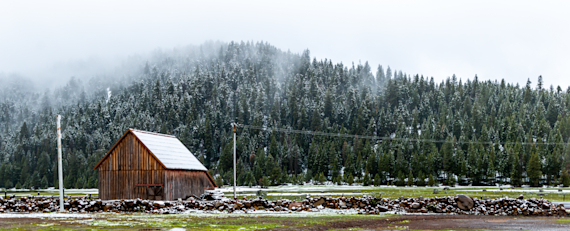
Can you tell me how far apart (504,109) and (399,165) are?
244 ft

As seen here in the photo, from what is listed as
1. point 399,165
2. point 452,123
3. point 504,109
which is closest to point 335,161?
point 399,165

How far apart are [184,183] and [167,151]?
3.76 metres

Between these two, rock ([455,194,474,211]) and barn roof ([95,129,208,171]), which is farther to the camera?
barn roof ([95,129,208,171])

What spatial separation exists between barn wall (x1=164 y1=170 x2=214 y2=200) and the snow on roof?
2.12ft

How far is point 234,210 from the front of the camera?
3272 centimetres

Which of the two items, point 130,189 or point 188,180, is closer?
point 130,189

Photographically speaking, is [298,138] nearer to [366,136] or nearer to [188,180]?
[366,136]

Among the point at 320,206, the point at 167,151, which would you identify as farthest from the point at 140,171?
the point at 320,206

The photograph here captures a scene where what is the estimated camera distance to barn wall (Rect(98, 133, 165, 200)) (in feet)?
139

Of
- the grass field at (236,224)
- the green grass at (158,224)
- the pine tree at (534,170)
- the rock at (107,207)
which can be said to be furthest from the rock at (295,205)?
the pine tree at (534,170)

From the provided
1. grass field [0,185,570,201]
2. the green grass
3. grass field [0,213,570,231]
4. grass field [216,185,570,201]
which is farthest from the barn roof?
the green grass

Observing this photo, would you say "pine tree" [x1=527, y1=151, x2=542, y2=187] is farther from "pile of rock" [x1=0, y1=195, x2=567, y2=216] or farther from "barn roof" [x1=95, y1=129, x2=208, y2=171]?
"barn roof" [x1=95, y1=129, x2=208, y2=171]

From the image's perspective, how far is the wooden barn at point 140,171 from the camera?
138 feet

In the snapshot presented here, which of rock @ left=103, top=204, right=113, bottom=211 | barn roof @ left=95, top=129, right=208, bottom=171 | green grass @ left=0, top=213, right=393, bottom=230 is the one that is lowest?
rock @ left=103, top=204, right=113, bottom=211
